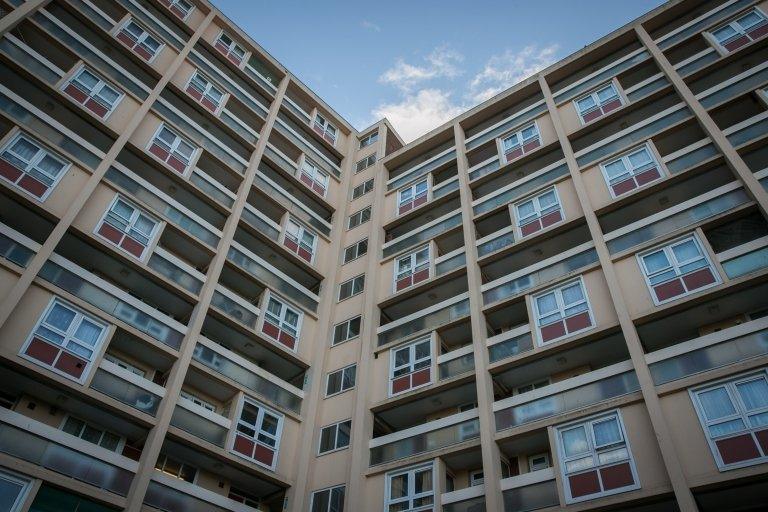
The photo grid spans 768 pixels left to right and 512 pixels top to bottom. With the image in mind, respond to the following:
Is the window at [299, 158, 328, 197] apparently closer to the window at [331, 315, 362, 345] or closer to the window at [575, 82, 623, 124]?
the window at [331, 315, 362, 345]

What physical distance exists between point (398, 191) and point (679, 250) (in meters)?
16.3

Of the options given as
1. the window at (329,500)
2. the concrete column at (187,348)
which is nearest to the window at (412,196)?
the concrete column at (187,348)

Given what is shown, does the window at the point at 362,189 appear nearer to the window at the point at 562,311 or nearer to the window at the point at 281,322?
the window at the point at 281,322

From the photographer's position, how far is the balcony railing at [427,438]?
20.6 meters

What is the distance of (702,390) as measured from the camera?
16750 mm

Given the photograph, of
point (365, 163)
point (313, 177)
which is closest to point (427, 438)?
point (313, 177)

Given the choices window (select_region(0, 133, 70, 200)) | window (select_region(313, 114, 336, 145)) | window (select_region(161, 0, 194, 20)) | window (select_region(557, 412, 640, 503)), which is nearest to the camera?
window (select_region(557, 412, 640, 503))

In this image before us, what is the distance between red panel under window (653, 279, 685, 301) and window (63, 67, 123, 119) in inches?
893

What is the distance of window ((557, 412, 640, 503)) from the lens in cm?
1644

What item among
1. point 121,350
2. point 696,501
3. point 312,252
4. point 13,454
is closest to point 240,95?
point 312,252

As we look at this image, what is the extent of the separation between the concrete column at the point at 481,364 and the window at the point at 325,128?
11091 millimetres

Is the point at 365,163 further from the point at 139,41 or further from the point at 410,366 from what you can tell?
the point at 410,366

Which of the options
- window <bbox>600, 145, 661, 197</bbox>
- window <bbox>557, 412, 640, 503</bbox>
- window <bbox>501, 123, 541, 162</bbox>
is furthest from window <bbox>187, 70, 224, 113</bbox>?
window <bbox>557, 412, 640, 503</bbox>

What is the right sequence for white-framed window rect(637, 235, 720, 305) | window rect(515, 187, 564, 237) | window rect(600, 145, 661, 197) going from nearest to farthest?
1. white-framed window rect(637, 235, 720, 305)
2. window rect(600, 145, 661, 197)
3. window rect(515, 187, 564, 237)
